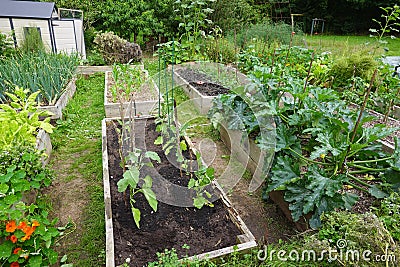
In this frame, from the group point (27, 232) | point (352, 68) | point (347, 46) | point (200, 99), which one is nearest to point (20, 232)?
point (27, 232)

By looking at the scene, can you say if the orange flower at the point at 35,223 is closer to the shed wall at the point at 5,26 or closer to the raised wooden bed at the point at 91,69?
the raised wooden bed at the point at 91,69

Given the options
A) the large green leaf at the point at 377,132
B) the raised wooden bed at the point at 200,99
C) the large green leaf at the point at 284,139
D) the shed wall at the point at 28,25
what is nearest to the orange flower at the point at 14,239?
the large green leaf at the point at 284,139

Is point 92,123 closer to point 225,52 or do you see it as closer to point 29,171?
point 29,171

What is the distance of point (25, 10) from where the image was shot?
6.05 meters

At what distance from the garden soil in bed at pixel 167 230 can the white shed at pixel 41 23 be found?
4908mm

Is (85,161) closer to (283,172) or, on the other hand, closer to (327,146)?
(283,172)

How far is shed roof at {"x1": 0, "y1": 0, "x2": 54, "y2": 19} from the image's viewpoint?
587 cm

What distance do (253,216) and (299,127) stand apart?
0.85m

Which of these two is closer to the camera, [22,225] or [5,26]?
[22,225]

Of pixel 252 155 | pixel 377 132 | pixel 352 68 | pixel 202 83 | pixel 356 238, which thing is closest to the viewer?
pixel 356 238

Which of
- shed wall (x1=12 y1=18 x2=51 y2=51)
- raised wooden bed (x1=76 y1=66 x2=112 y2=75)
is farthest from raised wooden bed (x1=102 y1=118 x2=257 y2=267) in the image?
shed wall (x1=12 y1=18 x2=51 y2=51)

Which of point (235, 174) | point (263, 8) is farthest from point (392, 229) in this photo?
point (263, 8)

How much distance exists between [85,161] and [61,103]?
1.39 metres

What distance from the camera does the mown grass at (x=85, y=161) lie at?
205 centimetres
